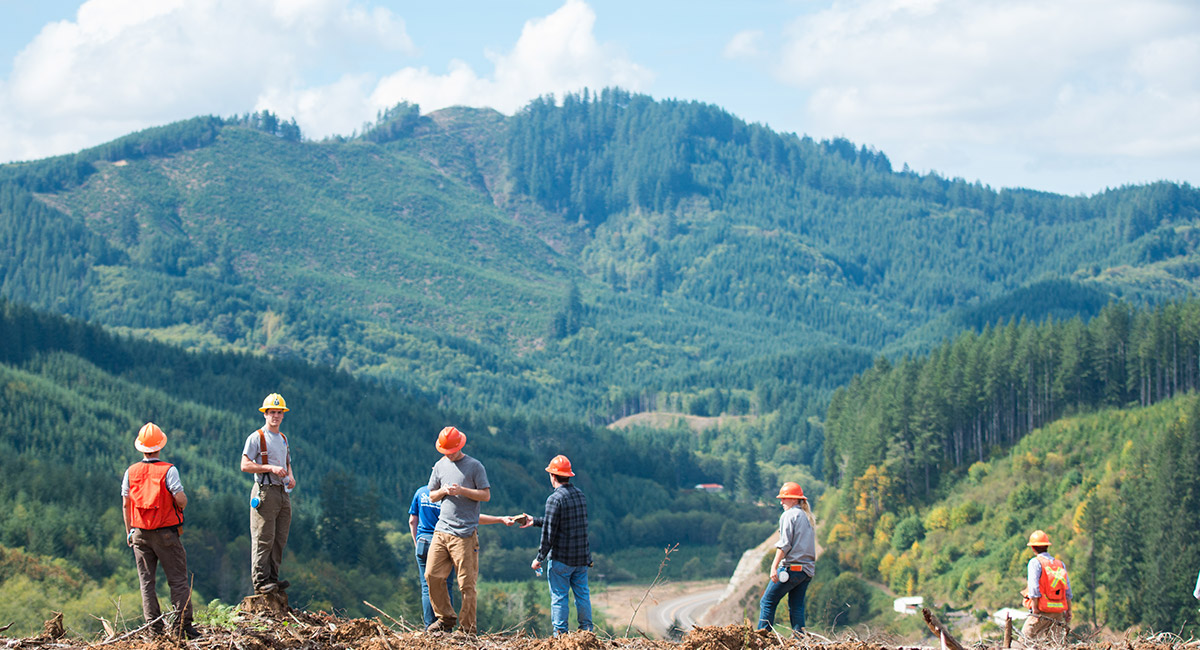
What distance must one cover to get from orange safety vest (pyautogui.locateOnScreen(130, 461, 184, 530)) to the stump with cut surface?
189cm

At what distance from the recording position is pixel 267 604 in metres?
17.7

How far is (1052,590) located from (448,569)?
10.4 m

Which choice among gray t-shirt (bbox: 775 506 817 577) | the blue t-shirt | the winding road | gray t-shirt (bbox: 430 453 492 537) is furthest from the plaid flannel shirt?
the winding road

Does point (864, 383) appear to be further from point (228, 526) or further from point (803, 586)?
point (803, 586)

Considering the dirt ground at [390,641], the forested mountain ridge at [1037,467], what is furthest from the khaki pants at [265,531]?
the forested mountain ridge at [1037,467]

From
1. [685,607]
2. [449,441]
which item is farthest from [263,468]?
[685,607]

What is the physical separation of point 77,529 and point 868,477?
3243 inches

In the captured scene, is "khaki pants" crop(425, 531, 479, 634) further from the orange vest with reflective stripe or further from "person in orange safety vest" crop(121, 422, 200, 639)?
the orange vest with reflective stripe

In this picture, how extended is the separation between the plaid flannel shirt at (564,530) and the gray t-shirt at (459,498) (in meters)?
1.06

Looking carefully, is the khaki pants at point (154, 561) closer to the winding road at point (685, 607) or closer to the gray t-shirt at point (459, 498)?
the gray t-shirt at point (459, 498)

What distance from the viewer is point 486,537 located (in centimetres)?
15612

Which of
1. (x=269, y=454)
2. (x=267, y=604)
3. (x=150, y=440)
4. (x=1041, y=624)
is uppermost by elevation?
(x=150, y=440)

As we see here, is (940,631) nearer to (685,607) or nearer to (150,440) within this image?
(150,440)

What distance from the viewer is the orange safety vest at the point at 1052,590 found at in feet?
64.5
